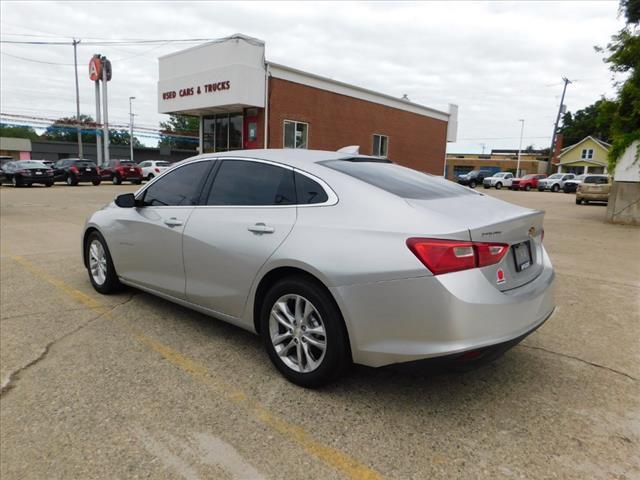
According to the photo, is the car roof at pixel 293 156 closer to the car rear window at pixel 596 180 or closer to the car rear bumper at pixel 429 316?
the car rear bumper at pixel 429 316

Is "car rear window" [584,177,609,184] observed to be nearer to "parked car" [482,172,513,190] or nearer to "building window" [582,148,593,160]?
"parked car" [482,172,513,190]

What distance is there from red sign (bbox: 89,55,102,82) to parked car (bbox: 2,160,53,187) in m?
18.1

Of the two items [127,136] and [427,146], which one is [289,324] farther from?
[127,136]

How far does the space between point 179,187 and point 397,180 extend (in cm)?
201

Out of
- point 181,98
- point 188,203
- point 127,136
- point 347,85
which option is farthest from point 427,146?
point 127,136

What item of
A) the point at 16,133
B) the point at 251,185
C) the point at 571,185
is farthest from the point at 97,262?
the point at 16,133

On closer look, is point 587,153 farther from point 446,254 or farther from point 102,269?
point 446,254

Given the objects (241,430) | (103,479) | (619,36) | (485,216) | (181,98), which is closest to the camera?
(103,479)

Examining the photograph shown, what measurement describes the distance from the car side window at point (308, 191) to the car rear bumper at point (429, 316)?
0.68 m

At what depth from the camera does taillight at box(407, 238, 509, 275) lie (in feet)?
8.16

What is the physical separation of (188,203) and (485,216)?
2.43 m

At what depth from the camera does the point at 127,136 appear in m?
99.6

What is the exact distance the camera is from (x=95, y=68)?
134 feet

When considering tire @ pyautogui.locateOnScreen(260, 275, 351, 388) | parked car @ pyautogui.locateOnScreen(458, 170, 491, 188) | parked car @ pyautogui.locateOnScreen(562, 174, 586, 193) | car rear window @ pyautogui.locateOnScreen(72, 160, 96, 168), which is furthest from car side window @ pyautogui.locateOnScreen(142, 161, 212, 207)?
parked car @ pyautogui.locateOnScreen(458, 170, 491, 188)
